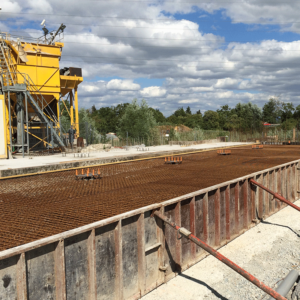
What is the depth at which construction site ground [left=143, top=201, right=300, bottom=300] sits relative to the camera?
6922 millimetres

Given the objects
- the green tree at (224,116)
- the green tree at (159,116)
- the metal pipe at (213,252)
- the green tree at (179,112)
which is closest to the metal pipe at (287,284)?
the metal pipe at (213,252)

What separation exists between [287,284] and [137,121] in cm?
4046

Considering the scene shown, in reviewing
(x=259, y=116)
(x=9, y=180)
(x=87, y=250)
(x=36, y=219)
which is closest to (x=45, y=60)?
(x=9, y=180)

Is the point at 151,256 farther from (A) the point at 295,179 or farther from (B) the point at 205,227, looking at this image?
(A) the point at 295,179

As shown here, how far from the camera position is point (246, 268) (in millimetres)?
8320

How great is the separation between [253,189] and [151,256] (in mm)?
5771

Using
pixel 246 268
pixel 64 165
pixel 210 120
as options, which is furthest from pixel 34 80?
pixel 210 120

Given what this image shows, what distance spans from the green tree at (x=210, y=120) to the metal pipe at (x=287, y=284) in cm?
8127

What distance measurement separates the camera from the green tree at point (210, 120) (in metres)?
88.8

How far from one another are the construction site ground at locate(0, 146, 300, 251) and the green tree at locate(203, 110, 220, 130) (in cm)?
7538

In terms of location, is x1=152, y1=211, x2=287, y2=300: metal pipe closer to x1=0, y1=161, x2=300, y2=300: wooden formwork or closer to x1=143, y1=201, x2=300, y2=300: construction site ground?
x1=0, y1=161, x2=300, y2=300: wooden formwork

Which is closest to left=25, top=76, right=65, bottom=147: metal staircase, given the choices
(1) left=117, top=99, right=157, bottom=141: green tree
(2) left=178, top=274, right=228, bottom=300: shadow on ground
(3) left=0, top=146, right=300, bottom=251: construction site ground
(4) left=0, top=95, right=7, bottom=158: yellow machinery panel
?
(4) left=0, top=95, right=7, bottom=158: yellow machinery panel

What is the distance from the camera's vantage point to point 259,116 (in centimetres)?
9238

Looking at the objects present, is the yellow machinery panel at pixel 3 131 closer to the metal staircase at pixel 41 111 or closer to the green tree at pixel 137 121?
the metal staircase at pixel 41 111
